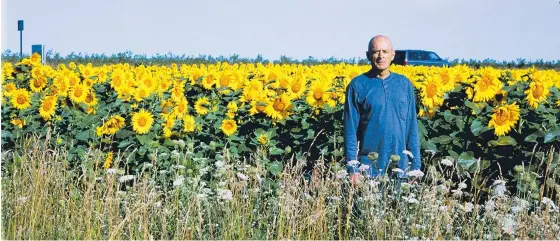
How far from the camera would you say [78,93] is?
674 centimetres

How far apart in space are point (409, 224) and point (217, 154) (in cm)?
197

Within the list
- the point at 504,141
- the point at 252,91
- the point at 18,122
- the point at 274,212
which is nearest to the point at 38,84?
the point at 18,122

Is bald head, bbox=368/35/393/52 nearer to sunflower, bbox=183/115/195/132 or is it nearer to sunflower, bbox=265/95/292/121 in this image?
sunflower, bbox=265/95/292/121

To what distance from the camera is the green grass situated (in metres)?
4.05

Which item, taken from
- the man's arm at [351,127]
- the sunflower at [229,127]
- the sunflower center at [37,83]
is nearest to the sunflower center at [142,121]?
the sunflower at [229,127]

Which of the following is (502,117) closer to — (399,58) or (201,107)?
(201,107)

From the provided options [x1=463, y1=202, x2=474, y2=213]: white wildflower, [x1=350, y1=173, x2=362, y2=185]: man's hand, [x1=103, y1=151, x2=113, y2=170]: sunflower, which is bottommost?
[x1=103, y1=151, x2=113, y2=170]: sunflower

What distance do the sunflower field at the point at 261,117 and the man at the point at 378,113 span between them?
14.5 inches

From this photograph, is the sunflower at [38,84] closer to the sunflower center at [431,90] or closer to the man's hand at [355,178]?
the sunflower center at [431,90]

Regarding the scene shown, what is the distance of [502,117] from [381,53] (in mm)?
1282

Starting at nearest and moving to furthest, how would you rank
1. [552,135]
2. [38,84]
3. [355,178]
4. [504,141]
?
1. [355,178]
2. [552,135]
3. [504,141]
4. [38,84]

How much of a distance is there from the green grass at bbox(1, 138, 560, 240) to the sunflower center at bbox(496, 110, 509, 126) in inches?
15.7

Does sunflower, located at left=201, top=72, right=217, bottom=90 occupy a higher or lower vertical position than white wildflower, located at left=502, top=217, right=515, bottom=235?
higher

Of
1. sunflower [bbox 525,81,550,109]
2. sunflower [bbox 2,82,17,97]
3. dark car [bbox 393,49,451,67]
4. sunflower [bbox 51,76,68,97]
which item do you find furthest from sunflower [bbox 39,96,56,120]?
dark car [bbox 393,49,451,67]
